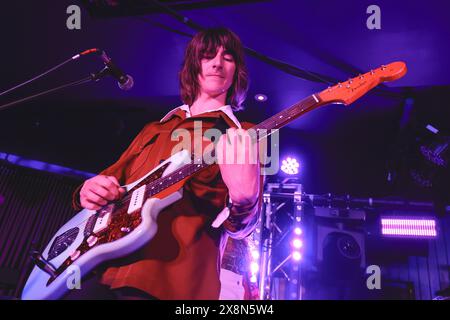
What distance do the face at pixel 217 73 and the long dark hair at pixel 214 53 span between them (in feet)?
0.10

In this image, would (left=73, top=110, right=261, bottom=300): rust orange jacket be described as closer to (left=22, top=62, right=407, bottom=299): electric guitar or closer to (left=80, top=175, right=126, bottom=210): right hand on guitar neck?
(left=22, top=62, right=407, bottom=299): electric guitar

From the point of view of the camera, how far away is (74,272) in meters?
1.47

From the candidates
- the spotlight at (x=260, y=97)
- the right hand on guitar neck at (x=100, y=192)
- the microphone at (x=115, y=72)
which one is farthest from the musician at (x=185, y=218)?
the spotlight at (x=260, y=97)

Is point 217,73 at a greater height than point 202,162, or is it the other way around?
point 217,73

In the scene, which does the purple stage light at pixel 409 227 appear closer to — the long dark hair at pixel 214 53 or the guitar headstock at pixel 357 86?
the guitar headstock at pixel 357 86

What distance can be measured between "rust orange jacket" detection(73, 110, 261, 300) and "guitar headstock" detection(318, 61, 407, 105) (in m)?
0.72

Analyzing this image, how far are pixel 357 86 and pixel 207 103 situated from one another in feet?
2.77

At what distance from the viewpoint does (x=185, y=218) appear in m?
1.56

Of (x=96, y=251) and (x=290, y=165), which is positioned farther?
(x=290, y=165)

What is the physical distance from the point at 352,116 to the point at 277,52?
4.21 feet

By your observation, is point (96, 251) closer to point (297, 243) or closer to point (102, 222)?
point (102, 222)

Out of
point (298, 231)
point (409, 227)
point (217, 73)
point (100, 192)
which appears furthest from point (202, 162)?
point (409, 227)
